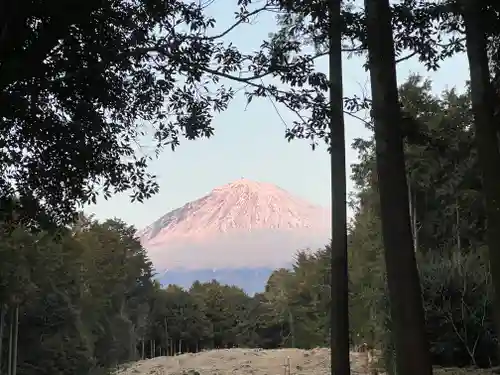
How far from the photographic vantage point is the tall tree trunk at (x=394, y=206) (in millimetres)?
3061

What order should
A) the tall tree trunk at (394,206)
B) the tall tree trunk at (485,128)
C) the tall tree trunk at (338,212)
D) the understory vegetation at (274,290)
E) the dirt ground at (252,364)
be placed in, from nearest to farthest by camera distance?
the tall tree trunk at (394,206) < the tall tree trunk at (485,128) < the tall tree trunk at (338,212) < the understory vegetation at (274,290) < the dirt ground at (252,364)

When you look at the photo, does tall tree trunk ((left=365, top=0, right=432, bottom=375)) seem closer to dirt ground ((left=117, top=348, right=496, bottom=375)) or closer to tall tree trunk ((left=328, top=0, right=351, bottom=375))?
tall tree trunk ((left=328, top=0, right=351, bottom=375))

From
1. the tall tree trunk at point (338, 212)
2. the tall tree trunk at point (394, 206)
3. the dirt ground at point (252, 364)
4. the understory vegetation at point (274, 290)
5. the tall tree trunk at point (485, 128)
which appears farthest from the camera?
the dirt ground at point (252, 364)

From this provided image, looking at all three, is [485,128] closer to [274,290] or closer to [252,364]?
[252,364]

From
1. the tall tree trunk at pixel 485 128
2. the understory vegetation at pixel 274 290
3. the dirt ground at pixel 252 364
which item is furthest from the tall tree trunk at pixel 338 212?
the dirt ground at pixel 252 364

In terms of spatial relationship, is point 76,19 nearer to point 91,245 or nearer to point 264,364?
point 264,364

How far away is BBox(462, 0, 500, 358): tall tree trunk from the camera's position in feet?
13.0

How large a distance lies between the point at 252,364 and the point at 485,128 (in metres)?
21.9

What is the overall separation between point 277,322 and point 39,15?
45036 mm

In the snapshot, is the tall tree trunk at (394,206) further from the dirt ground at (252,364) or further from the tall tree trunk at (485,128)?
the dirt ground at (252,364)

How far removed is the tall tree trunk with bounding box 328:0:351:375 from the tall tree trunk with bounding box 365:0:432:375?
3.91ft

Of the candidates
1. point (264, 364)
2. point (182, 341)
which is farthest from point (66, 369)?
point (182, 341)

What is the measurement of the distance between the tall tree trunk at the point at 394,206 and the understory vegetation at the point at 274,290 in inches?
52.8

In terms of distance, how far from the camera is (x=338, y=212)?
200 inches
